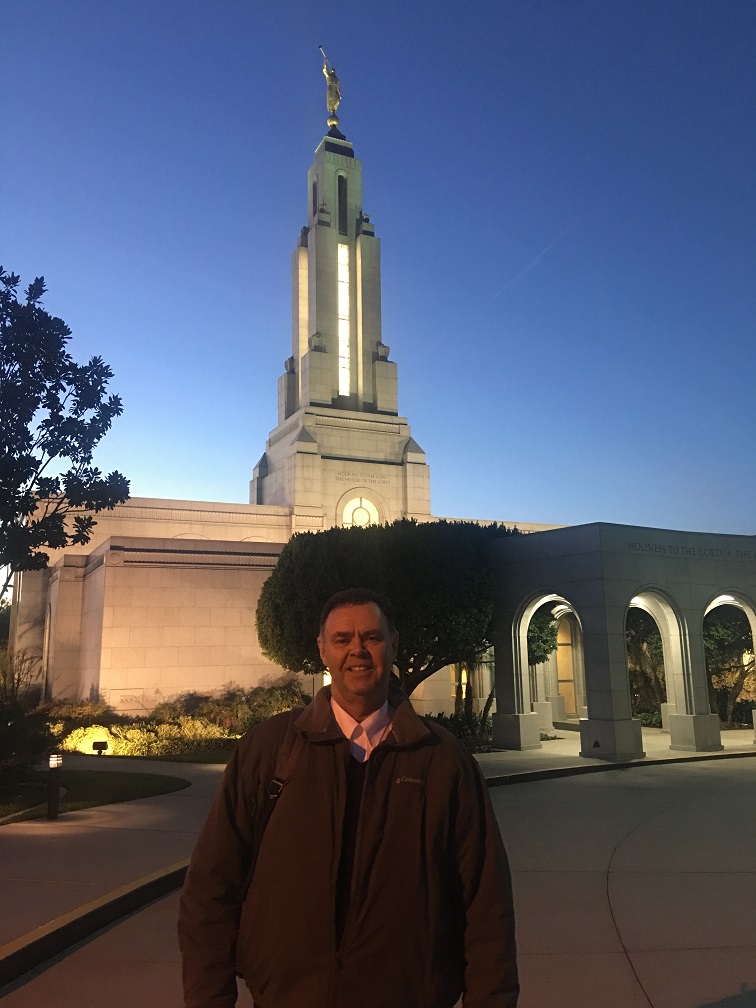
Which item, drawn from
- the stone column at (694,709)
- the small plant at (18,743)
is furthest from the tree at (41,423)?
the stone column at (694,709)

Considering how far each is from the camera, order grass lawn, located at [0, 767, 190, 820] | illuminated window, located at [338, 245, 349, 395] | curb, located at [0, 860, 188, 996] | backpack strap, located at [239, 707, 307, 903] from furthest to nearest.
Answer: illuminated window, located at [338, 245, 349, 395] < grass lawn, located at [0, 767, 190, 820] < curb, located at [0, 860, 188, 996] < backpack strap, located at [239, 707, 307, 903]

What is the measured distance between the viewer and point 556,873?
26.8 feet

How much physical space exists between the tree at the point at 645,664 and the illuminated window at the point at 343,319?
20.9 metres

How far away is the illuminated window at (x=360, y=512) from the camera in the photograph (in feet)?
132

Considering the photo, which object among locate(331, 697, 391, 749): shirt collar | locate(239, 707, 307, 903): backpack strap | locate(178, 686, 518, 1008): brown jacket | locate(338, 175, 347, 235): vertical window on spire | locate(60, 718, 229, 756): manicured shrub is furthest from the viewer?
locate(338, 175, 347, 235): vertical window on spire

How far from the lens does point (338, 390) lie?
140 ft

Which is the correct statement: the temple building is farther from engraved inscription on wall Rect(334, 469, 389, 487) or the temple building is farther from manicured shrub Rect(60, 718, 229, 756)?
manicured shrub Rect(60, 718, 229, 756)

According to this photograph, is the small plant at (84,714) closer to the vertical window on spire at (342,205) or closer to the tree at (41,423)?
the tree at (41,423)

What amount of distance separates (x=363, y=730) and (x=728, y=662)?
2728 cm

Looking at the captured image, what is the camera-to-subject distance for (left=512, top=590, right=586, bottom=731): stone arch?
70.8 feet

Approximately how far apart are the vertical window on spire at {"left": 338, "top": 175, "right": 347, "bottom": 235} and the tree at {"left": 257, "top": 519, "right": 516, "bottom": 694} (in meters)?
27.2

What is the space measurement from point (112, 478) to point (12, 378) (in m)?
2.65

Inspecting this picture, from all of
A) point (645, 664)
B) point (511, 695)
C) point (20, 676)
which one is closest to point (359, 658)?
point (511, 695)

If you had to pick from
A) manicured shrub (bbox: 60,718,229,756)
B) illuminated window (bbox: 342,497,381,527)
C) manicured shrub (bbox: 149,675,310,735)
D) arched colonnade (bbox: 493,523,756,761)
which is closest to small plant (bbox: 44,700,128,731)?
manicured shrub (bbox: 60,718,229,756)
